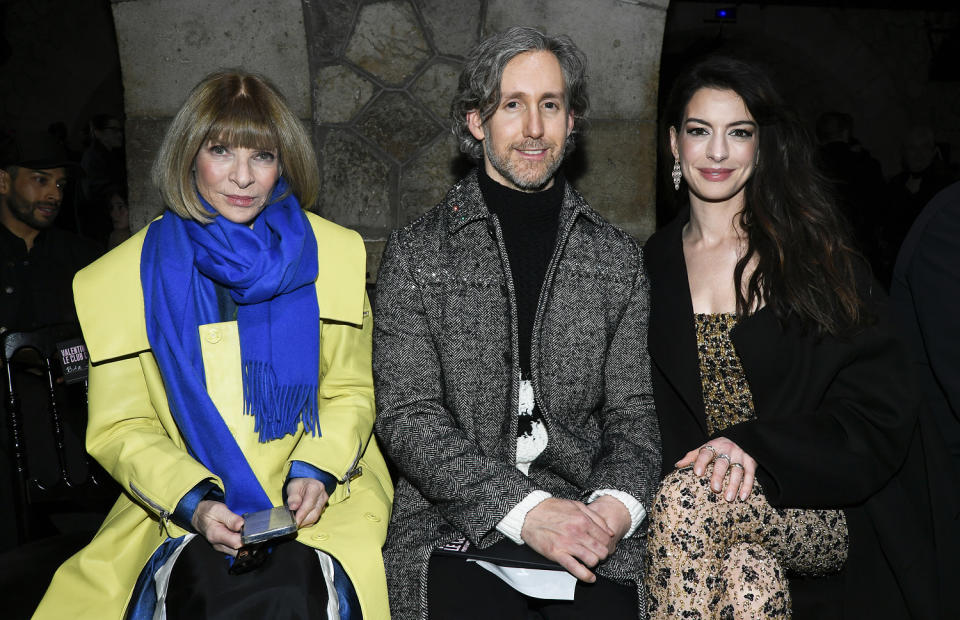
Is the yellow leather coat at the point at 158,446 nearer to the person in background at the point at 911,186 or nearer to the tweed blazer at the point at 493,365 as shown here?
the tweed blazer at the point at 493,365

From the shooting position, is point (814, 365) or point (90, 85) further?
point (90, 85)

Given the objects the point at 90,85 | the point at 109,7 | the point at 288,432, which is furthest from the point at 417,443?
the point at 90,85

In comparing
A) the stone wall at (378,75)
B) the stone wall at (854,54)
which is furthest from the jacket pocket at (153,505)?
the stone wall at (854,54)

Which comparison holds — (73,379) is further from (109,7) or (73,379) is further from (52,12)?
(52,12)

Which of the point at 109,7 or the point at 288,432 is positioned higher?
the point at 109,7

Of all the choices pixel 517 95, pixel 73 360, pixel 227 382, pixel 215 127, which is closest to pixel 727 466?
pixel 517 95

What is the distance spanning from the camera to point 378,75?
3.38 m

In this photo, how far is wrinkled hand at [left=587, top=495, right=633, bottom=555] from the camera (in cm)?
204

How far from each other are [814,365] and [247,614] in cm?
166

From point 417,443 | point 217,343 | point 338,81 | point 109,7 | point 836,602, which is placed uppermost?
point 109,7

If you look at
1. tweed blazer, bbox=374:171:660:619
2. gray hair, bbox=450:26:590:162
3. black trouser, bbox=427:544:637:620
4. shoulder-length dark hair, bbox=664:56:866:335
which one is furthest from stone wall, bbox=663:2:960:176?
black trouser, bbox=427:544:637:620

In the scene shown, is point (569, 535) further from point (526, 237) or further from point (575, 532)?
point (526, 237)

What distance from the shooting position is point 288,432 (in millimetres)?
2195

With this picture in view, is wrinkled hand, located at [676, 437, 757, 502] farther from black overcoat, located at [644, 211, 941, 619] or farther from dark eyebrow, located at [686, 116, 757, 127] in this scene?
dark eyebrow, located at [686, 116, 757, 127]
